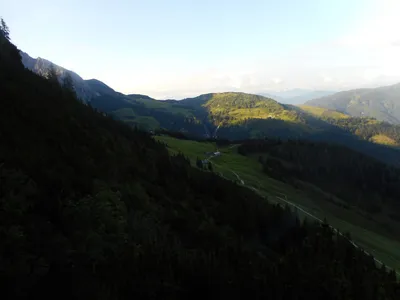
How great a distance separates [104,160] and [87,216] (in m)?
12.0

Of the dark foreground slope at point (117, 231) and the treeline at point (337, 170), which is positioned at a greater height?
the dark foreground slope at point (117, 231)

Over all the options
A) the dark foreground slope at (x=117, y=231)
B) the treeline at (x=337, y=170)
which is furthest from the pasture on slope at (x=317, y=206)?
the dark foreground slope at (x=117, y=231)

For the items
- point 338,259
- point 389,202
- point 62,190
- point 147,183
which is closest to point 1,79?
point 147,183

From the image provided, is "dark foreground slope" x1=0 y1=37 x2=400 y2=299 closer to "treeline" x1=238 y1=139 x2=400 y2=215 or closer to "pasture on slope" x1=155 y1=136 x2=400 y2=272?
"pasture on slope" x1=155 y1=136 x2=400 y2=272

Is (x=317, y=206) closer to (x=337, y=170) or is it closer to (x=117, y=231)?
(x=117, y=231)

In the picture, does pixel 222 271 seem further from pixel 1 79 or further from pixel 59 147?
pixel 1 79

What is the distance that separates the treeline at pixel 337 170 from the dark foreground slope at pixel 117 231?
8183 centimetres

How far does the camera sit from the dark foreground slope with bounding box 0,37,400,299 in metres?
14.2

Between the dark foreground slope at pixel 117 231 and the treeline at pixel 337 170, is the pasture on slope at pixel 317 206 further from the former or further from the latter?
the dark foreground slope at pixel 117 231

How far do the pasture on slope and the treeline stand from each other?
52.3 feet

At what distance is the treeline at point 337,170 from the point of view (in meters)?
123

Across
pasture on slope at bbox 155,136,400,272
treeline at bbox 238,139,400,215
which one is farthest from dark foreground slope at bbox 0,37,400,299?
treeline at bbox 238,139,400,215

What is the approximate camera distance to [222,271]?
1714 centimetres

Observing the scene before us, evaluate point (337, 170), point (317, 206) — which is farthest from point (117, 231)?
point (337, 170)
